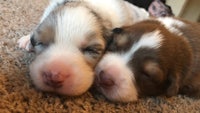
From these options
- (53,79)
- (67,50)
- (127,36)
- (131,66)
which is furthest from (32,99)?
(127,36)

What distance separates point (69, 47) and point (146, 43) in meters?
0.40

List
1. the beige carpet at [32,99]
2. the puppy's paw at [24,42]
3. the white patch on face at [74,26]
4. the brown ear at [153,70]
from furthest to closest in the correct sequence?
the puppy's paw at [24,42] < the brown ear at [153,70] < the white patch on face at [74,26] < the beige carpet at [32,99]

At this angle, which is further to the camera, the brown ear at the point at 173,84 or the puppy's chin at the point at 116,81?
the brown ear at the point at 173,84

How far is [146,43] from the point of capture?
1.70 meters

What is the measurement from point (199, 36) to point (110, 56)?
0.66m

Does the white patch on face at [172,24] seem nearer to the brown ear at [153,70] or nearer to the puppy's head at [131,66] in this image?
the puppy's head at [131,66]

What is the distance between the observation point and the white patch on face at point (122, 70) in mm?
1572

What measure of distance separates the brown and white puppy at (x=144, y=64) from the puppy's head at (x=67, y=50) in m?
0.08

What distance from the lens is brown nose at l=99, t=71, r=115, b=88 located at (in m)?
1.56

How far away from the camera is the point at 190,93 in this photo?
1.93m

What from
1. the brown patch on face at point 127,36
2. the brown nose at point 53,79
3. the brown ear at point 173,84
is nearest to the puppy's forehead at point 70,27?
the brown patch on face at point 127,36

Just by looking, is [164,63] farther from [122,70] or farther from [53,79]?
[53,79]

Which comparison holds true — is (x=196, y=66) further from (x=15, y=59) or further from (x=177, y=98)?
(x=15, y=59)

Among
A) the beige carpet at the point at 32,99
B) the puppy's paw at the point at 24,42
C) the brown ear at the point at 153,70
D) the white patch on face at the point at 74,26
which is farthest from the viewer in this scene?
the puppy's paw at the point at 24,42
